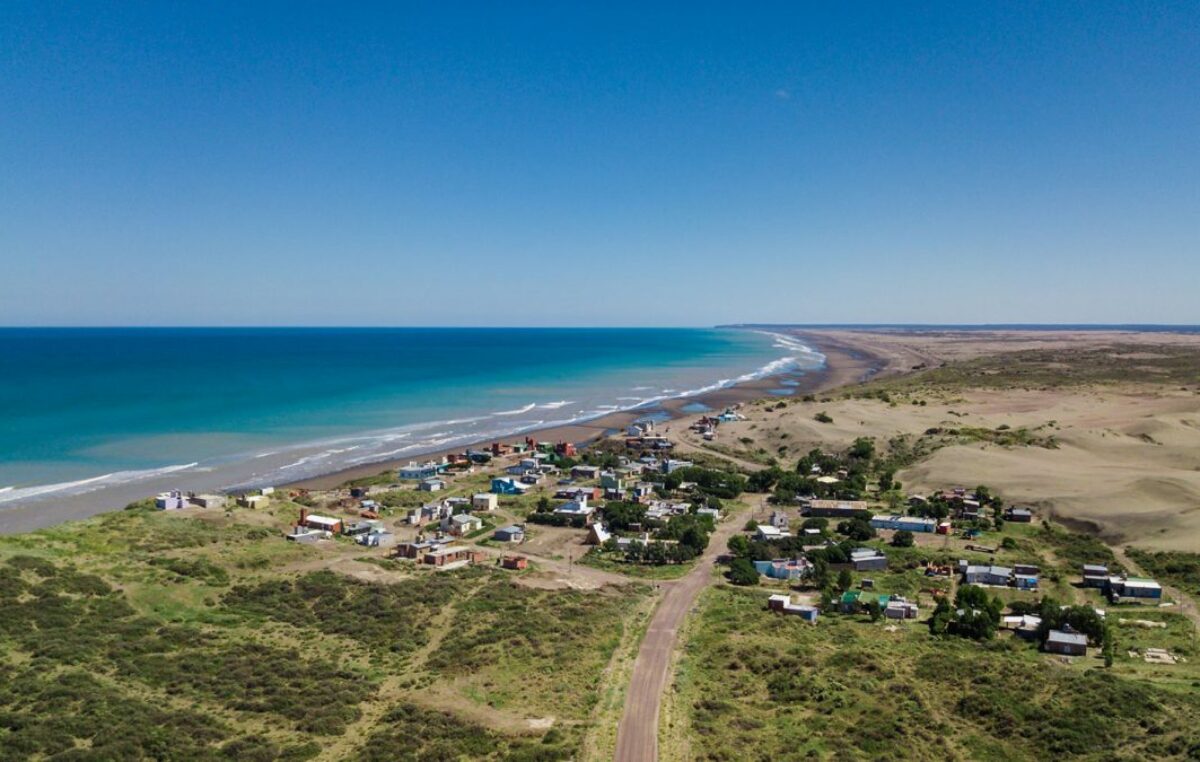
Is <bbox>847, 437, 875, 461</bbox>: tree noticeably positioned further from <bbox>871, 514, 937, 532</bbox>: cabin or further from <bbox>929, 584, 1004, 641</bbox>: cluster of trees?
<bbox>929, 584, 1004, 641</bbox>: cluster of trees

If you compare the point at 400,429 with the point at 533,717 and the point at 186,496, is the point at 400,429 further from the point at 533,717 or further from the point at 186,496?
the point at 533,717

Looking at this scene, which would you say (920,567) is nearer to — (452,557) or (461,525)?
(452,557)

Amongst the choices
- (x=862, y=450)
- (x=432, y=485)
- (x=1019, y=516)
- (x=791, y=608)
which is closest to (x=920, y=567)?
(x=791, y=608)

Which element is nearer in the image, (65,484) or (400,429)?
(65,484)

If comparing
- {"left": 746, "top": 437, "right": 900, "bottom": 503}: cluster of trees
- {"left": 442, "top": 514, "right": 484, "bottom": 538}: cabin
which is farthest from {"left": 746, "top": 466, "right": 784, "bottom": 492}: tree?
{"left": 442, "top": 514, "right": 484, "bottom": 538}: cabin

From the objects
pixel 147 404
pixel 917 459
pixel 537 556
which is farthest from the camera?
pixel 147 404

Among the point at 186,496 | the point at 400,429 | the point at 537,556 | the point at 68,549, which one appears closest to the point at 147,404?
the point at 400,429
